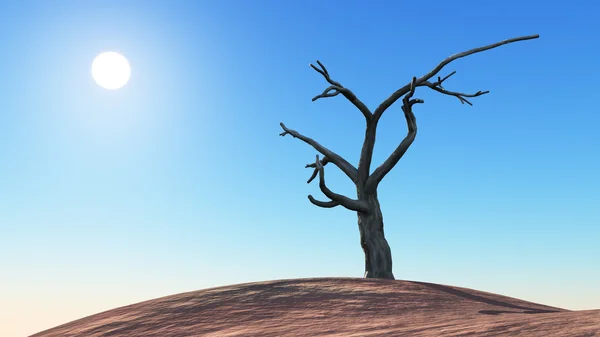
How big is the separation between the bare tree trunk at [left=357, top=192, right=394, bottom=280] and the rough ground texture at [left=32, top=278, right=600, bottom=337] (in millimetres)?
6722

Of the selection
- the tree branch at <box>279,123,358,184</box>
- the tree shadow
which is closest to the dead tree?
the tree branch at <box>279,123,358,184</box>

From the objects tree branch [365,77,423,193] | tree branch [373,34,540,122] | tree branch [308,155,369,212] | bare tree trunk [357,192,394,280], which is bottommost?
bare tree trunk [357,192,394,280]

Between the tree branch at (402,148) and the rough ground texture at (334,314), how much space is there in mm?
7336

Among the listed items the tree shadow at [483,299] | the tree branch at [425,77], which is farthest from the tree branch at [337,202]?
the tree shadow at [483,299]

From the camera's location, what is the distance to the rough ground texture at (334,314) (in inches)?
216

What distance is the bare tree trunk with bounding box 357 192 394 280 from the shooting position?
54.3ft

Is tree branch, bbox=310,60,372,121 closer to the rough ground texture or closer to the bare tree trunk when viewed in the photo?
the bare tree trunk

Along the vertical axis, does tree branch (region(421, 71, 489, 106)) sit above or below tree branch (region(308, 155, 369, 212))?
above

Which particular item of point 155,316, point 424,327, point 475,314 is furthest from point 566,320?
point 155,316

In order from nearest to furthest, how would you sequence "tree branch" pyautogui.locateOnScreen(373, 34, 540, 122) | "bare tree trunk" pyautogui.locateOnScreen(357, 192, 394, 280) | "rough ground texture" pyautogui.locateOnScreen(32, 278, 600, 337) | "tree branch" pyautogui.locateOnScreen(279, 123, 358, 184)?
1. "rough ground texture" pyautogui.locateOnScreen(32, 278, 600, 337)
2. "bare tree trunk" pyautogui.locateOnScreen(357, 192, 394, 280)
3. "tree branch" pyautogui.locateOnScreen(373, 34, 540, 122)
4. "tree branch" pyautogui.locateOnScreen(279, 123, 358, 184)

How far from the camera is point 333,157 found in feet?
60.2

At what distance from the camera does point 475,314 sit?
23.2ft

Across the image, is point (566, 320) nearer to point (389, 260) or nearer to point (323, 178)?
point (323, 178)

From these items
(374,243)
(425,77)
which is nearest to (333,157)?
(374,243)
